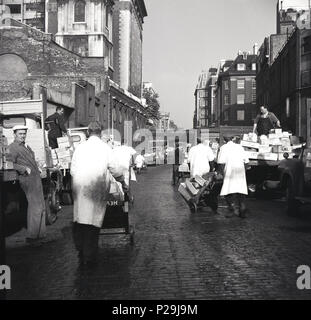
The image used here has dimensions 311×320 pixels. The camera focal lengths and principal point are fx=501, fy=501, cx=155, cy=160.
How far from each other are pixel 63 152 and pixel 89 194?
23.6ft

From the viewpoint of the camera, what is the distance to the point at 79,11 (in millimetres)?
52188

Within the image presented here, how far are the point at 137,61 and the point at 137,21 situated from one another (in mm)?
6319

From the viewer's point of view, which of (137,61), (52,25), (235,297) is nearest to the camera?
(235,297)

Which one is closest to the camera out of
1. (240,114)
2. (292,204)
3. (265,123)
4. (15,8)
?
(292,204)

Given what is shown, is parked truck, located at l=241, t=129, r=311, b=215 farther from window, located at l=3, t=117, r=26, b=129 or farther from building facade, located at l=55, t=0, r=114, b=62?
building facade, located at l=55, t=0, r=114, b=62

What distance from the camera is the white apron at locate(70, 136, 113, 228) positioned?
6359 mm

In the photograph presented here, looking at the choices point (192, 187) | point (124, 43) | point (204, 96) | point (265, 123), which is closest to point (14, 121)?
point (192, 187)

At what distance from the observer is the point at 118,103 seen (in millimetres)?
45688

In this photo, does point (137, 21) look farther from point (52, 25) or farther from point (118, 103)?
point (118, 103)

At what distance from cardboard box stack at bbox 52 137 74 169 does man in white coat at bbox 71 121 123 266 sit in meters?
6.46

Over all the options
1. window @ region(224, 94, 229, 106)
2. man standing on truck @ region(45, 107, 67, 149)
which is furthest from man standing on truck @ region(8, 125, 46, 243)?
window @ region(224, 94, 229, 106)

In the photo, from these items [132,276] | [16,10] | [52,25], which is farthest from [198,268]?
[16,10]

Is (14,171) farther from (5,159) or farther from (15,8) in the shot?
(15,8)

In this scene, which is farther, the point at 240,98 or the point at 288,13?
the point at 240,98
